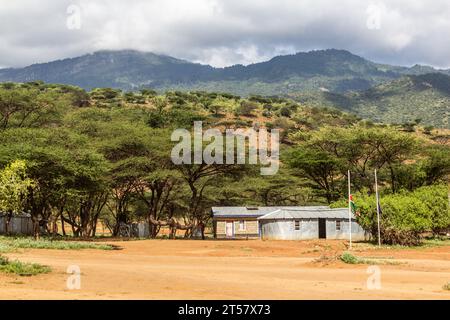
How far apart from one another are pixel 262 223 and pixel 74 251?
87.6 ft

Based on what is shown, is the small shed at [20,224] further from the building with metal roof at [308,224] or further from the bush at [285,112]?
the bush at [285,112]

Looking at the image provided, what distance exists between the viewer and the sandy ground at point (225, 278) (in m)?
18.3

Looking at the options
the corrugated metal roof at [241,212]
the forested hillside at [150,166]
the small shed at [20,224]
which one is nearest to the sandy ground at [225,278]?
the forested hillside at [150,166]

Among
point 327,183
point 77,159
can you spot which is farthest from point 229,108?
point 77,159

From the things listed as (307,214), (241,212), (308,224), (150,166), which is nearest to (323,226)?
(308,224)

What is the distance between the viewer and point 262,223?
6075cm

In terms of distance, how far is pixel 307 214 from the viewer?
59562 millimetres

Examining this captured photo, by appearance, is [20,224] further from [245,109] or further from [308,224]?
[245,109]

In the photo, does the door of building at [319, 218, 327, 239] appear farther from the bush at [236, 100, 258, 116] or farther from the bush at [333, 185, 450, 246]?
the bush at [236, 100, 258, 116]

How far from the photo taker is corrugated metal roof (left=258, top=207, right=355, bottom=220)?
58.8 m

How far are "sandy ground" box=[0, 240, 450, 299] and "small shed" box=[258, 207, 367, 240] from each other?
17544mm

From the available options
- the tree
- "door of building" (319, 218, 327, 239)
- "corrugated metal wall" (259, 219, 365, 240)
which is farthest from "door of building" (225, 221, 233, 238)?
"door of building" (319, 218, 327, 239)
